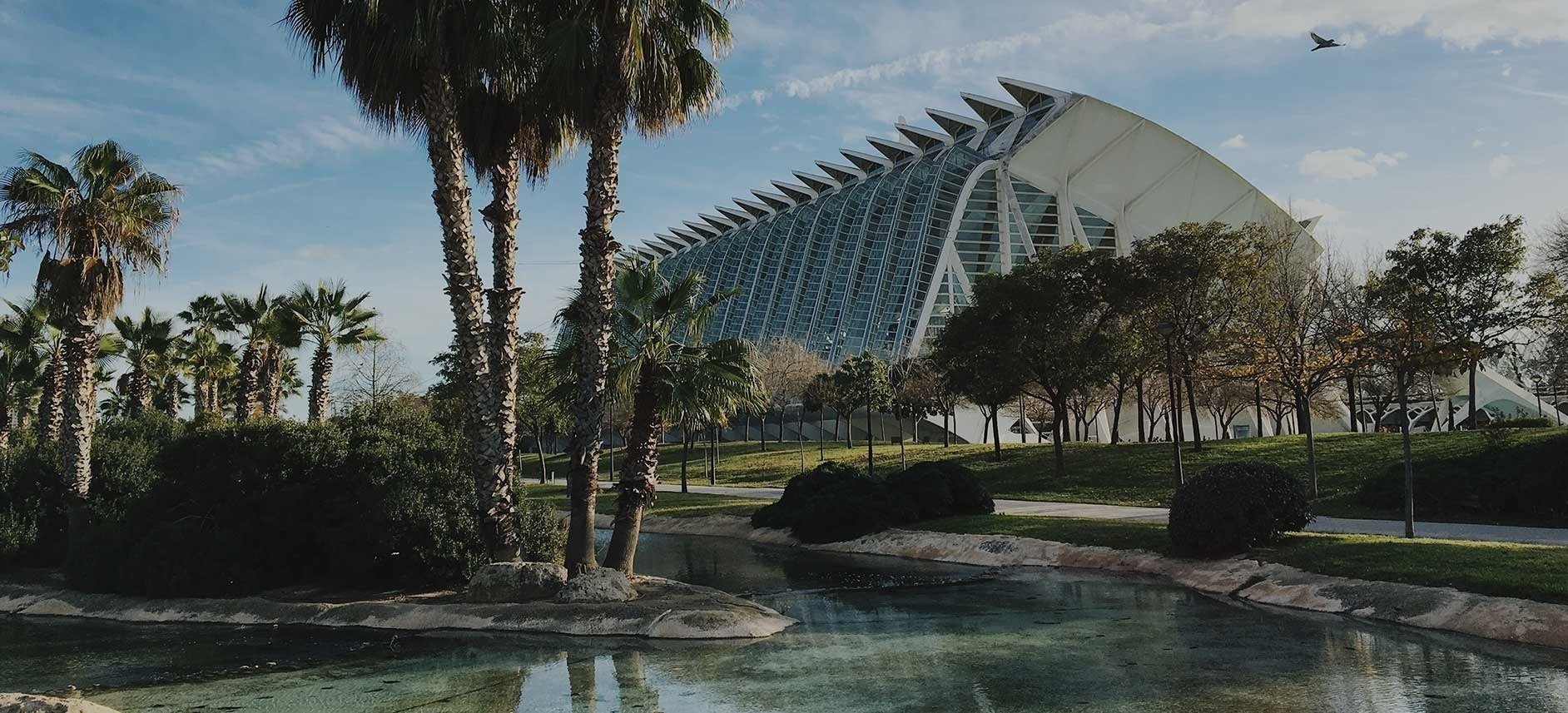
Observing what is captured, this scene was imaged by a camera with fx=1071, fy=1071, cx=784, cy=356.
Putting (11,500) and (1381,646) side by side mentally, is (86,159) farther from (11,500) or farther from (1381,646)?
(1381,646)

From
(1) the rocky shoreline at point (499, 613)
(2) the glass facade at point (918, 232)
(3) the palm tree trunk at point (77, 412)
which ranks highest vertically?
(2) the glass facade at point (918, 232)

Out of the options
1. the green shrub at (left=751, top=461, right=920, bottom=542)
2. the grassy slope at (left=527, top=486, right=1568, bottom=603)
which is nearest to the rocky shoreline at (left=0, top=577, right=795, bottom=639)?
the grassy slope at (left=527, top=486, right=1568, bottom=603)

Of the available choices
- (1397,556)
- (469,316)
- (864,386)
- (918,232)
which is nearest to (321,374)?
(469,316)

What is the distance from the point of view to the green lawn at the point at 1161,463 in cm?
2955

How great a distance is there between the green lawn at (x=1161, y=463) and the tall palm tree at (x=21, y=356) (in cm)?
2883

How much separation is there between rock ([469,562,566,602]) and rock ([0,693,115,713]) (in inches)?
280

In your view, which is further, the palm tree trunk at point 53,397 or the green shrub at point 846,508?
the palm tree trunk at point 53,397

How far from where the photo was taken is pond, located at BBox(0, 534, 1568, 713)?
420 inches

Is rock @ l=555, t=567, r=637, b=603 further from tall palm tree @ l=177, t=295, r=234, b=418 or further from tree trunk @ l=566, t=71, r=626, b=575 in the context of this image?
tall palm tree @ l=177, t=295, r=234, b=418

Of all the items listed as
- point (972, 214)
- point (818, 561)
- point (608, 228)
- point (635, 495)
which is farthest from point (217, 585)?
point (972, 214)

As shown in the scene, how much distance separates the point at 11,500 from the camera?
24250 mm

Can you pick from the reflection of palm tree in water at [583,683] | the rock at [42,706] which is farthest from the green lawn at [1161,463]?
the rock at [42,706]

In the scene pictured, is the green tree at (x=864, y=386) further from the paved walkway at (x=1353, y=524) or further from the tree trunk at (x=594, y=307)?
the tree trunk at (x=594, y=307)

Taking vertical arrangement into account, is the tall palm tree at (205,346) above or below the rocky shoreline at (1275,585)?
above
